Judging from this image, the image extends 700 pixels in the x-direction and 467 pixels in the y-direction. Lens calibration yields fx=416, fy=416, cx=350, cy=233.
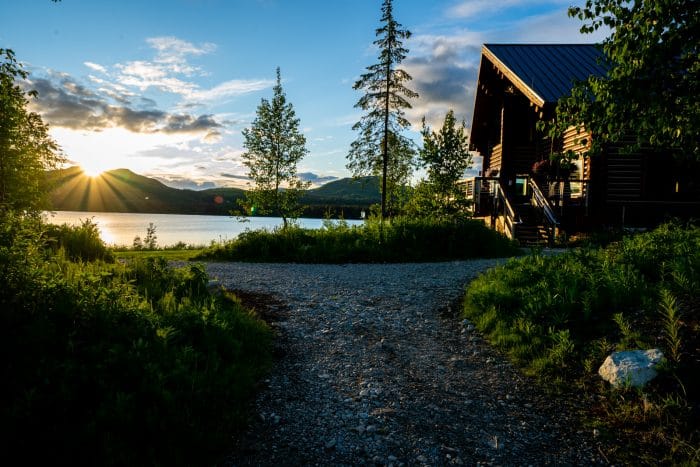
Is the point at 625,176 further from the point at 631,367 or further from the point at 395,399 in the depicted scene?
the point at 395,399

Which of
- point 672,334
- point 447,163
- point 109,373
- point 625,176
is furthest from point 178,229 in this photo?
point 672,334

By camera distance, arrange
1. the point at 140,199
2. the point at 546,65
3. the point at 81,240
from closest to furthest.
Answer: the point at 81,240 → the point at 546,65 → the point at 140,199

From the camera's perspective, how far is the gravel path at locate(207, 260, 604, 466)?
149 inches

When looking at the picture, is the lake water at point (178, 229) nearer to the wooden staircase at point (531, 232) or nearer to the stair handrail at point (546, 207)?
the wooden staircase at point (531, 232)

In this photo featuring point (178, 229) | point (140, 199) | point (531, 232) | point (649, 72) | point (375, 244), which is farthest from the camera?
point (140, 199)

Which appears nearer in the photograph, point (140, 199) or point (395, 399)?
point (395, 399)

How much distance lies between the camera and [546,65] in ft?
75.5

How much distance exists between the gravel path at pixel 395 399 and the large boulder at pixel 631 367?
68cm

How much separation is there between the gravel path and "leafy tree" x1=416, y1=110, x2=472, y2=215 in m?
9.08

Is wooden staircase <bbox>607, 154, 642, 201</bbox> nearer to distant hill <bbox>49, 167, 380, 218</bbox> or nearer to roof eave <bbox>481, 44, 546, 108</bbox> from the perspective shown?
roof eave <bbox>481, 44, 546, 108</bbox>

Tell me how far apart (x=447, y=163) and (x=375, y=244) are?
4.48 metres

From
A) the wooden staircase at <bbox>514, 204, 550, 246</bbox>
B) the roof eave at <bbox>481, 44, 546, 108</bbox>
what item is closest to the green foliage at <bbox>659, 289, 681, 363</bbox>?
the wooden staircase at <bbox>514, 204, 550, 246</bbox>

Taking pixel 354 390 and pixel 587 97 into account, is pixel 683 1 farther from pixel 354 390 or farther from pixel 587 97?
pixel 354 390

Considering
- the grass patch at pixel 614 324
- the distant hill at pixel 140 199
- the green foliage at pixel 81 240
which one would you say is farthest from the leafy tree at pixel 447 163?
the distant hill at pixel 140 199
